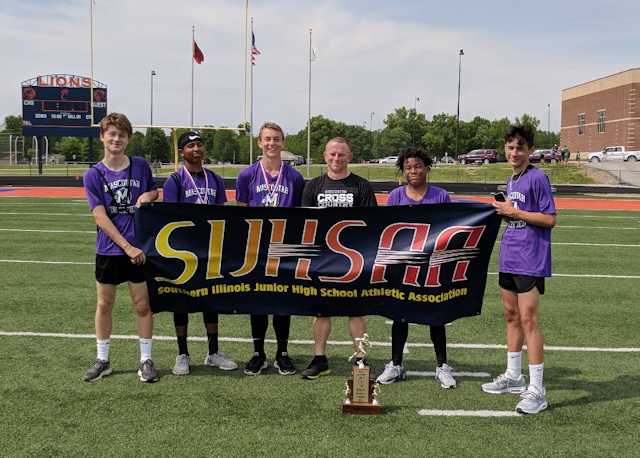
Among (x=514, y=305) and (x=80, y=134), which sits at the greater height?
(x=80, y=134)

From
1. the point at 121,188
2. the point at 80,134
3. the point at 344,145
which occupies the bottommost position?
the point at 121,188

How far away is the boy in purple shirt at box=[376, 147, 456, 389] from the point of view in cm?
467

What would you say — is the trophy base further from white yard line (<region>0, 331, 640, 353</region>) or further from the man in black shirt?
white yard line (<region>0, 331, 640, 353</region>)

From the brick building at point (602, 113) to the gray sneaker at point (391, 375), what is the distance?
67825 millimetres

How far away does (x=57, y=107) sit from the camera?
145ft

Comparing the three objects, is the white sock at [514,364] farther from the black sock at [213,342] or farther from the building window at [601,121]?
the building window at [601,121]

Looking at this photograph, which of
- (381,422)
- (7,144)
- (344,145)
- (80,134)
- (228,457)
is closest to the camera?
(228,457)

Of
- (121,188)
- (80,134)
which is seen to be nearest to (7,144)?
(80,134)

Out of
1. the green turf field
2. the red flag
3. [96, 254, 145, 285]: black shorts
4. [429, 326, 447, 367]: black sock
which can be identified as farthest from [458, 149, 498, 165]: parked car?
[96, 254, 145, 285]: black shorts

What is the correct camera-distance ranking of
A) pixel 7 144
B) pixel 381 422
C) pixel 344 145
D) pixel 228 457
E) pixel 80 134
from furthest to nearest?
pixel 7 144, pixel 80 134, pixel 344 145, pixel 381 422, pixel 228 457

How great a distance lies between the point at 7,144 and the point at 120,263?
103 m

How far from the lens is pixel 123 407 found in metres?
4.18

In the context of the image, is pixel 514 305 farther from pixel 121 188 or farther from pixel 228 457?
pixel 121 188

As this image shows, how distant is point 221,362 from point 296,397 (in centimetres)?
94
